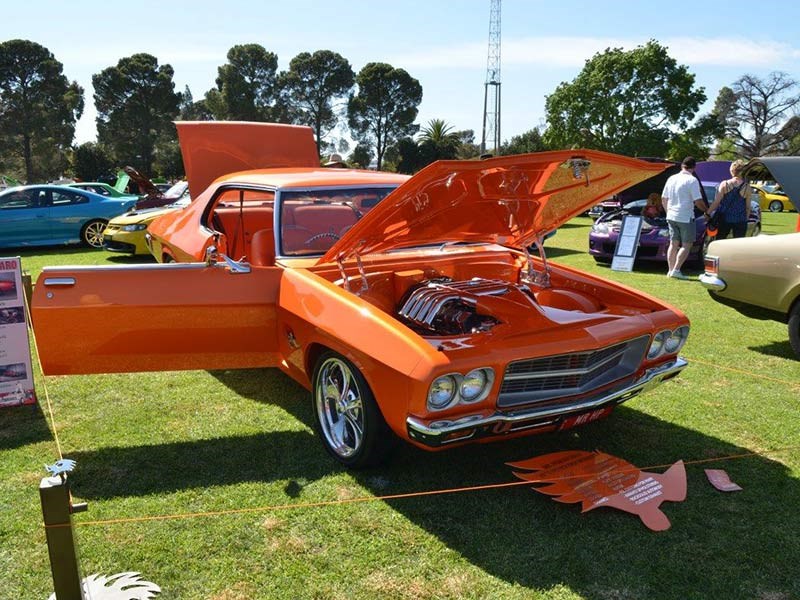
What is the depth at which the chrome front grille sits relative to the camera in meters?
3.05

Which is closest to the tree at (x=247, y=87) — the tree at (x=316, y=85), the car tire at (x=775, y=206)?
the tree at (x=316, y=85)

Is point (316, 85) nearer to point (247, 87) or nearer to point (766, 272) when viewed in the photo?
point (247, 87)

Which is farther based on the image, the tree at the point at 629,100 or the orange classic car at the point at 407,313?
the tree at the point at 629,100

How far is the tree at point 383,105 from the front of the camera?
201 feet

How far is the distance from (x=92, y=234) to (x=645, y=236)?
10.6 m

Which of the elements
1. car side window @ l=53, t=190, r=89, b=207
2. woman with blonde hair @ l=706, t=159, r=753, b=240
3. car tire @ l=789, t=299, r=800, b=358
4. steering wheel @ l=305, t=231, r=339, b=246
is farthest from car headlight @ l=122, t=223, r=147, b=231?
car tire @ l=789, t=299, r=800, b=358

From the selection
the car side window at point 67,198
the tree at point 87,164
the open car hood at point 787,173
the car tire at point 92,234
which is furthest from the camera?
the tree at point 87,164

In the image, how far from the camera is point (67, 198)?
12.7m

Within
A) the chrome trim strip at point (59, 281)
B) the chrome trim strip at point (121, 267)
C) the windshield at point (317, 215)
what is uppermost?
the windshield at point (317, 215)

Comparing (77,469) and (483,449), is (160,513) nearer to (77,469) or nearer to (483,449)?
(77,469)

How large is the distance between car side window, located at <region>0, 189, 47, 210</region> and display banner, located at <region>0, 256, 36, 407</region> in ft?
30.9

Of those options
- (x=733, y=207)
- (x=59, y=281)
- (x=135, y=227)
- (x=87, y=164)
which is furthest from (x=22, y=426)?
(x=87, y=164)

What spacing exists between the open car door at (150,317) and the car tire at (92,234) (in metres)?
10.1

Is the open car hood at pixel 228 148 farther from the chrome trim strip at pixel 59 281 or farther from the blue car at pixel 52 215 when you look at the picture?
the blue car at pixel 52 215
